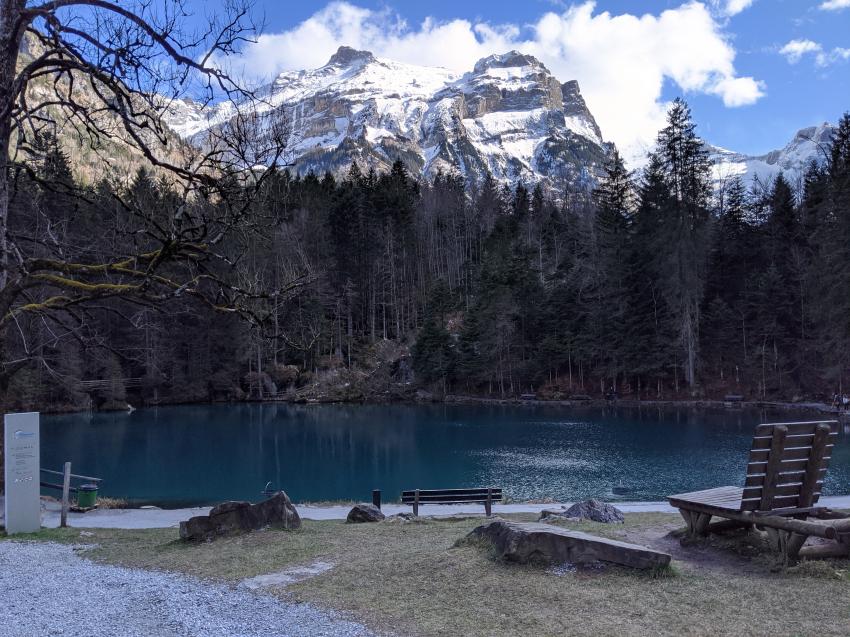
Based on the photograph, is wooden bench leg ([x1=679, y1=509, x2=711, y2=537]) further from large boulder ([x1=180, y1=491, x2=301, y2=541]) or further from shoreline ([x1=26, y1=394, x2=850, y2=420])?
shoreline ([x1=26, y1=394, x2=850, y2=420])

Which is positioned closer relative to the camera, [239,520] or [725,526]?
[725,526]

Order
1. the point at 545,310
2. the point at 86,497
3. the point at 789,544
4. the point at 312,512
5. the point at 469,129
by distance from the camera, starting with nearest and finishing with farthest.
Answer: the point at 789,544, the point at 312,512, the point at 86,497, the point at 545,310, the point at 469,129

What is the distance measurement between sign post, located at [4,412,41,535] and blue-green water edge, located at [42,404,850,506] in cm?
878

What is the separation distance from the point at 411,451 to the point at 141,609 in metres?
23.8

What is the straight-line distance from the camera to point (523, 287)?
52.3 metres

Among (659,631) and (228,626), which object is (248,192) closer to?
(228,626)

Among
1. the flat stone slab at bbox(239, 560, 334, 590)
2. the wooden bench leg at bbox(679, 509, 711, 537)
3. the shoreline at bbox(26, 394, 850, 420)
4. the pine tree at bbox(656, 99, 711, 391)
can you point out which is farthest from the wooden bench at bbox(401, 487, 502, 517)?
the pine tree at bbox(656, 99, 711, 391)

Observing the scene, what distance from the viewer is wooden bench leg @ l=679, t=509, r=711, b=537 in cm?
629

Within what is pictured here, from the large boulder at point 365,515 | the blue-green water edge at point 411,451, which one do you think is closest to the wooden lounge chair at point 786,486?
the large boulder at point 365,515

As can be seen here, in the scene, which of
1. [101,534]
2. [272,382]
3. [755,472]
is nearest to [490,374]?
[272,382]

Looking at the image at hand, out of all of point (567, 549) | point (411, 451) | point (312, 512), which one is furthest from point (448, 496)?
point (411, 451)

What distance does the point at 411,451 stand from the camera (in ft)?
92.7

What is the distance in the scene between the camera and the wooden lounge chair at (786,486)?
542 centimetres

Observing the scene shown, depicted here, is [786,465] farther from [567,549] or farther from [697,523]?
[567,549]
